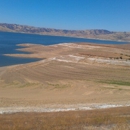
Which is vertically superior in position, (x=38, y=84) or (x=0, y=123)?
(x=0, y=123)

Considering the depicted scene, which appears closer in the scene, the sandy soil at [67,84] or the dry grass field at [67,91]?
the dry grass field at [67,91]

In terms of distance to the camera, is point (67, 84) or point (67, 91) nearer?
point (67, 91)

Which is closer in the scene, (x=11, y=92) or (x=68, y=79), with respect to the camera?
(x=11, y=92)

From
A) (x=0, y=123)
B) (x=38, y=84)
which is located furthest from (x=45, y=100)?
(x=0, y=123)

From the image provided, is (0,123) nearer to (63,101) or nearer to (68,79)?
(63,101)

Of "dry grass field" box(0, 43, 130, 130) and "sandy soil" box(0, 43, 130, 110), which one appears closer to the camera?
"dry grass field" box(0, 43, 130, 130)
